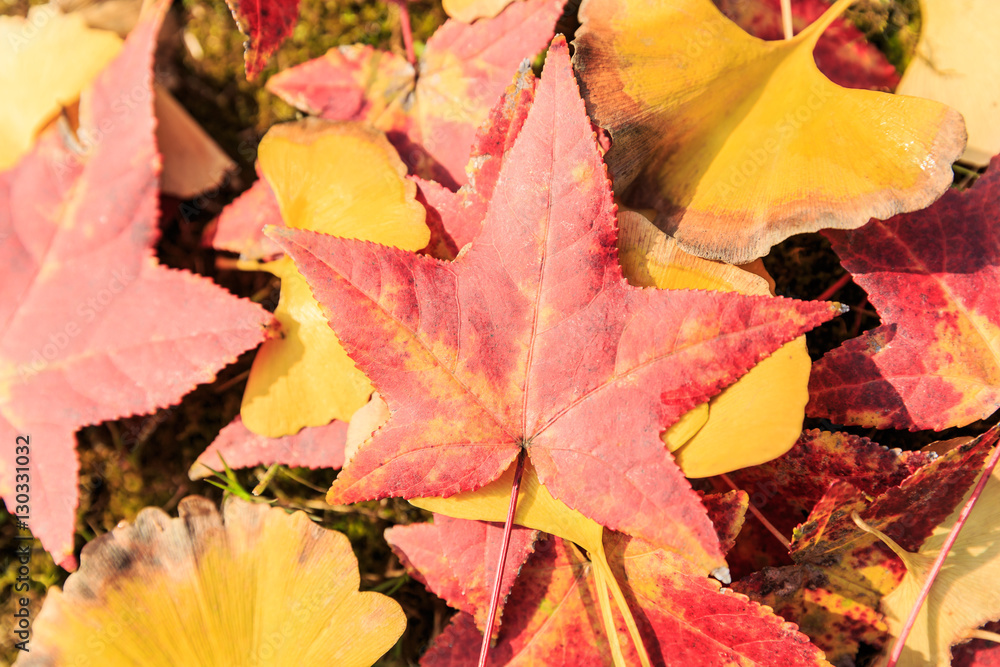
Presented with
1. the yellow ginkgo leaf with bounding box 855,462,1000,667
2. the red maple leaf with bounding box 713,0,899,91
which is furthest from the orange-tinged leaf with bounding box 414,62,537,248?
the yellow ginkgo leaf with bounding box 855,462,1000,667

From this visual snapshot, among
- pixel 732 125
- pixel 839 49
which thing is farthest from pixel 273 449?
pixel 839 49

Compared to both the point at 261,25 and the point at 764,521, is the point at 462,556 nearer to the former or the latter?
the point at 764,521

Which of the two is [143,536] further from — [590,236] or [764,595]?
[764,595]

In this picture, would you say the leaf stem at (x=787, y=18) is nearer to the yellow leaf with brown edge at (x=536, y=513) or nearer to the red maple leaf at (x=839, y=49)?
the red maple leaf at (x=839, y=49)

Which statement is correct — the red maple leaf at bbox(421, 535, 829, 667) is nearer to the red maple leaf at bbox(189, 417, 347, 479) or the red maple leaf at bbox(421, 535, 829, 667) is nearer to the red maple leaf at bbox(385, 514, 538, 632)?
the red maple leaf at bbox(385, 514, 538, 632)

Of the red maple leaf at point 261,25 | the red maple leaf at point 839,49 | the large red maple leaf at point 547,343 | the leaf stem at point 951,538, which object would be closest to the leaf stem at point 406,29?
the red maple leaf at point 261,25
